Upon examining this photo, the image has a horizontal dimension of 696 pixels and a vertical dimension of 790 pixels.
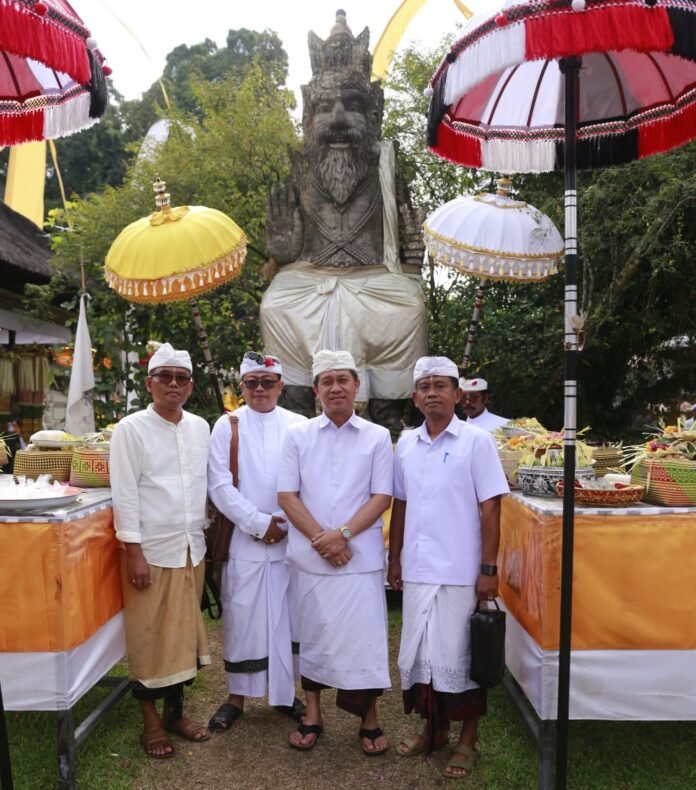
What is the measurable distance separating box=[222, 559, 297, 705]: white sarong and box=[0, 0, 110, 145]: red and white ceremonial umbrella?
2108 mm

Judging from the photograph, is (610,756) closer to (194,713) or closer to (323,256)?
(194,713)

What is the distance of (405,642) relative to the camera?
314 centimetres

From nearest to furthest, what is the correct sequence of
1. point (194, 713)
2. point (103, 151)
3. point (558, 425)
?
point (194, 713) → point (558, 425) → point (103, 151)

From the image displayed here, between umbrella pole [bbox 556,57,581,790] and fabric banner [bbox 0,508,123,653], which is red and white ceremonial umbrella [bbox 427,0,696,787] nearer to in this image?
umbrella pole [bbox 556,57,581,790]

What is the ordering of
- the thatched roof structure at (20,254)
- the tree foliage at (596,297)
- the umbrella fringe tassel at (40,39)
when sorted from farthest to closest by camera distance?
the thatched roof structure at (20,254) < the tree foliage at (596,297) < the umbrella fringe tassel at (40,39)

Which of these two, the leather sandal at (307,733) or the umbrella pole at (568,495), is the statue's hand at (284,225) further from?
the leather sandal at (307,733)

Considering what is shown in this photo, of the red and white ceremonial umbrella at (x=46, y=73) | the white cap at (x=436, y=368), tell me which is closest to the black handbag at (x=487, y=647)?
the white cap at (x=436, y=368)

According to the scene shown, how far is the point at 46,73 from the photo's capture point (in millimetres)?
3115

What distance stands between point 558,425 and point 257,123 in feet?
16.8

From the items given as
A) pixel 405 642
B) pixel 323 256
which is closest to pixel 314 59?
pixel 323 256

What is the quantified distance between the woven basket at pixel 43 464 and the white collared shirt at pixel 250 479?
87cm

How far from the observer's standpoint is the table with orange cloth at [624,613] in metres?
2.87

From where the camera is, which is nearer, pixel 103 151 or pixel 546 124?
pixel 546 124

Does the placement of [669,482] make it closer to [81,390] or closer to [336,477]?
[336,477]
